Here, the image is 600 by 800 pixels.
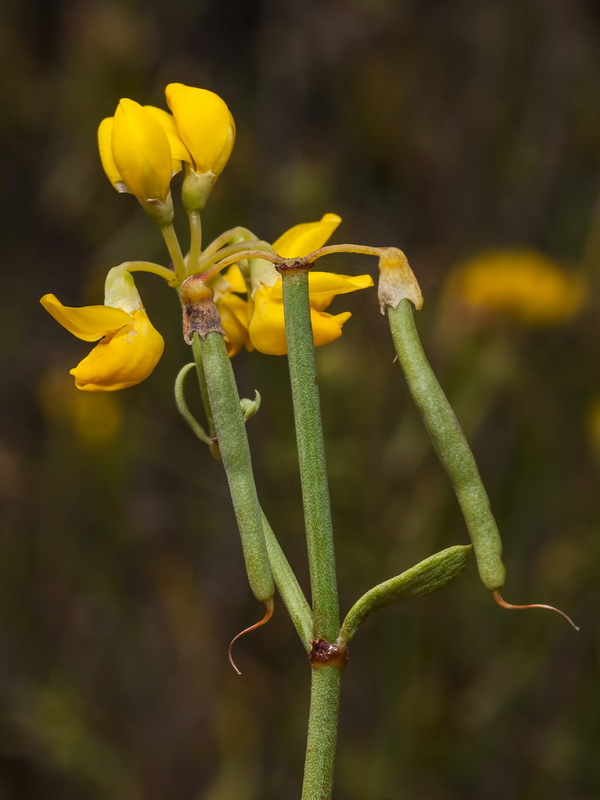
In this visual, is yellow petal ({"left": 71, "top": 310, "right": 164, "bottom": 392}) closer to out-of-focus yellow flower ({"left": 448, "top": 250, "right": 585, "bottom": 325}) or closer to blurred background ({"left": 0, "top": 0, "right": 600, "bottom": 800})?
blurred background ({"left": 0, "top": 0, "right": 600, "bottom": 800})

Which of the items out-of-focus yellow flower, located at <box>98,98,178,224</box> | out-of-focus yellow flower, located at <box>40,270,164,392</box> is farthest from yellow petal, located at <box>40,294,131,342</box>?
out-of-focus yellow flower, located at <box>98,98,178,224</box>

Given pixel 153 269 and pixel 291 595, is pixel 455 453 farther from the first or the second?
pixel 153 269

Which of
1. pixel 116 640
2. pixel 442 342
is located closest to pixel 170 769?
pixel 116 640

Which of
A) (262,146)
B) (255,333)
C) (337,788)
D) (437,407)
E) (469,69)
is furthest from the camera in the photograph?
(469,69)

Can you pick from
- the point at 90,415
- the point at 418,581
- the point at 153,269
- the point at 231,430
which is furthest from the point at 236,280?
Result: the point at 90,415

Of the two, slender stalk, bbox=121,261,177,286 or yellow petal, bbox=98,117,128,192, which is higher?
yellow petal, bbox=98,117,128,192

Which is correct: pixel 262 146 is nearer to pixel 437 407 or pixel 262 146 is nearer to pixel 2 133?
pixel 2 133

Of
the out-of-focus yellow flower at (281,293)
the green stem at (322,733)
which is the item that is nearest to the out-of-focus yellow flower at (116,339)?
the out-of-focus yellow flower at (281,293)
